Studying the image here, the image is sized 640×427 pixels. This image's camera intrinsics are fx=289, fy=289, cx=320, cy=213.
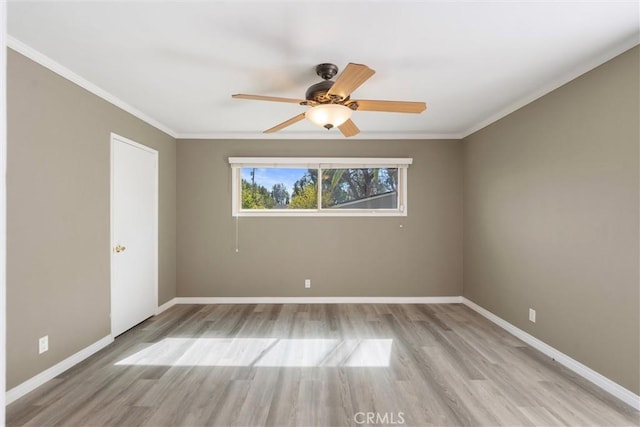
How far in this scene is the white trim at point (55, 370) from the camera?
1956 mm

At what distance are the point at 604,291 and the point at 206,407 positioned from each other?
9.54ft

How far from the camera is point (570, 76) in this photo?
2.34 m

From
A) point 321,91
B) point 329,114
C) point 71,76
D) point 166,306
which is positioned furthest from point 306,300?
point 71,76

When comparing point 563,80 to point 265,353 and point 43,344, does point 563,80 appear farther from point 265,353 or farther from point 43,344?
point 43,344

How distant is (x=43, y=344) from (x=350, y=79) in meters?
2.88

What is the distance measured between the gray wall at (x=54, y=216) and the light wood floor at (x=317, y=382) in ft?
1.21

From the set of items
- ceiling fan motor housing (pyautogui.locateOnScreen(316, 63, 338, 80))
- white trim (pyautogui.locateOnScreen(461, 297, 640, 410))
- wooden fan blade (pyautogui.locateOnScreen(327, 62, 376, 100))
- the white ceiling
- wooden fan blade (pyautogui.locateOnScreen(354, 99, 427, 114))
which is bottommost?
white trim (pyautogui.locateOnScreen(461, 297, 640, 410))

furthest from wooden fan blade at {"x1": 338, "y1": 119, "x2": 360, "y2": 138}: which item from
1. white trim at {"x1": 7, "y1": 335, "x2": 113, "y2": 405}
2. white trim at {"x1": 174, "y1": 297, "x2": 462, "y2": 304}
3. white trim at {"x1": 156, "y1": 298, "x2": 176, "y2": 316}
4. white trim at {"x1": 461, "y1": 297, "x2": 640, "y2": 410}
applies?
white trim at {"x1": 156, "y1": 298, "x2": 176, "y2": 316}

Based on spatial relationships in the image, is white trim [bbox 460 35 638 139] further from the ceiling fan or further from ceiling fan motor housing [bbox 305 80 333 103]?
ceiling fan motor housing [bbox 305 80 333 103]

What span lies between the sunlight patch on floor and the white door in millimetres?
671

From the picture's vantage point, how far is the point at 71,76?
2.36 metres

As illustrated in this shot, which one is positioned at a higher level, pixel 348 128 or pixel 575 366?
pixel 348 128

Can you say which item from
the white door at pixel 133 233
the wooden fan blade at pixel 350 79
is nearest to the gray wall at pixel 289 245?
the white door at pixel 133 233

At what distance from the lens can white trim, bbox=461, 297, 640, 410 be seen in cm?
195
